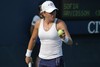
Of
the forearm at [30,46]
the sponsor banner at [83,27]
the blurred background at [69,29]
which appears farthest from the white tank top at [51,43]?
the sponsor banner at [83,27]

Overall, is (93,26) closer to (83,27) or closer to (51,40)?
(83,27)

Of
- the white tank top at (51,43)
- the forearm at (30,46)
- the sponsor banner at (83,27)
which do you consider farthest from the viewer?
the sponsor banner at (83,27)

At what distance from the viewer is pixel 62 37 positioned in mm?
6398

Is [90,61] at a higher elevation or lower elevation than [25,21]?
lower

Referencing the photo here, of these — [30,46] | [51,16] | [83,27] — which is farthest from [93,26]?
[51,16]

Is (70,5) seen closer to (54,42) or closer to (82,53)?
(82,53)

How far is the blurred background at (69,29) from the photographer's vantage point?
928 centimetres

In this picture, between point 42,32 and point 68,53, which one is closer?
point 42,32

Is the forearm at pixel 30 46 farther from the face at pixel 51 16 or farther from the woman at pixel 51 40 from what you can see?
the face at pixel 51 16

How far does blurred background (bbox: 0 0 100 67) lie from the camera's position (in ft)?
30.5

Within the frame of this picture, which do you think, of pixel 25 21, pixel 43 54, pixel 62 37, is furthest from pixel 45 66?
pixel 25 21

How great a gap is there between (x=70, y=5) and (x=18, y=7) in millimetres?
1053

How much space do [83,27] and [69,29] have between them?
0.31 m

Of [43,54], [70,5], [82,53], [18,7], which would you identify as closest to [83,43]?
[82,53]
